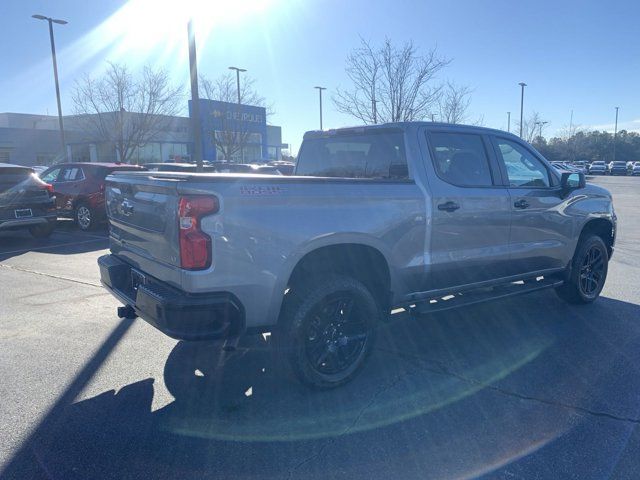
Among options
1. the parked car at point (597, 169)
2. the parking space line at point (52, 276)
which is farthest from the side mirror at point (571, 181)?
the parked car at point (597, 169)

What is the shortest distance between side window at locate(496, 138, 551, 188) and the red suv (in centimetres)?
932

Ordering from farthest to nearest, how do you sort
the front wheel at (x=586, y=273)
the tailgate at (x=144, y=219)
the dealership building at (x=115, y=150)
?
the dealership building at (x=115, y=150) → the front wheel at (x=586, y=273) → the tailgate at (x=144, y=219)

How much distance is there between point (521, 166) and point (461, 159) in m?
0.95

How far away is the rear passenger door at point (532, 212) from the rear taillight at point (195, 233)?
10.4ft

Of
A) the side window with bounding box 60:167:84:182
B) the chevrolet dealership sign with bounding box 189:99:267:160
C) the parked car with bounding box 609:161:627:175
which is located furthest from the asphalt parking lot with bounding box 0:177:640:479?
the parked car with bounding box 609:161:627:175

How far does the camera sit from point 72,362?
4.41 meters

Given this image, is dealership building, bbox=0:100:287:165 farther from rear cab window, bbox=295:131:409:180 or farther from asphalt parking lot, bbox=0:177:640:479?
asphalt parking lot, bbox=0:177:640:479

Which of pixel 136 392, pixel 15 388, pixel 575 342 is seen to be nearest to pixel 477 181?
pixel 575 342


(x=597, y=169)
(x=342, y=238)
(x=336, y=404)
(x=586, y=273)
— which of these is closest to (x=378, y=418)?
(x=336, y=404)

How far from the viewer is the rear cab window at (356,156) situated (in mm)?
4605

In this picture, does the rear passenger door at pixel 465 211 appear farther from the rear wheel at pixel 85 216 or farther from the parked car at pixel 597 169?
the parked car at pixel 597 169

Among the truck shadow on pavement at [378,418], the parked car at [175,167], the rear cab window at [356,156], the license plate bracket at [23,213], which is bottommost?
the truck shadow on pavement at [378,418]

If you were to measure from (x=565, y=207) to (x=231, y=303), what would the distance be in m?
4.09

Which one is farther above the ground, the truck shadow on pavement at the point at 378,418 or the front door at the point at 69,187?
the front door at the point at 69,187
